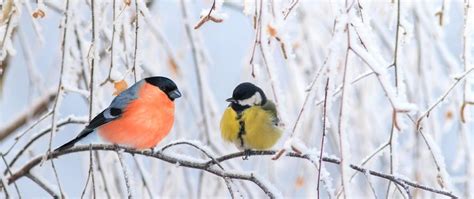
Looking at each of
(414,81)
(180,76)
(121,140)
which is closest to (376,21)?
(414,81)

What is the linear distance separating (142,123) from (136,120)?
1 cm

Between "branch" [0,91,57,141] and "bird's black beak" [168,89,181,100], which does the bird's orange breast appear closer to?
"bird's black beak" [168,89,181,100]

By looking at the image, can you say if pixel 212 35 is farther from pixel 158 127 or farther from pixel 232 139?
pixel 158 127

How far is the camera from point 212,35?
2.65 meters

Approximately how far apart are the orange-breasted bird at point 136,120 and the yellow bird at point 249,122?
8.1 inches

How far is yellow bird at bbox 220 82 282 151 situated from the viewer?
5.18 ft

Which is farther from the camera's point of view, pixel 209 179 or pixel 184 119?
pixel 184 119

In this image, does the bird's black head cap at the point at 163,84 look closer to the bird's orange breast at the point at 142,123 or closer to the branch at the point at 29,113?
the bird's orange breast at the point at 142,123

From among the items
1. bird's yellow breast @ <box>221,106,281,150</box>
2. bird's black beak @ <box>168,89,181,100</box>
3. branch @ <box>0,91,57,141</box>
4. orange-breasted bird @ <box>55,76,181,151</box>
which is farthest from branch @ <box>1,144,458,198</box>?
branch @ <box>0,91,57,141</box>

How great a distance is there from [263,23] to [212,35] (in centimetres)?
189

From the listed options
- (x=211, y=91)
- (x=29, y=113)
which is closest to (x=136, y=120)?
(x=211, y=91)

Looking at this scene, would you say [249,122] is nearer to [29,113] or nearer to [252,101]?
[252,101]

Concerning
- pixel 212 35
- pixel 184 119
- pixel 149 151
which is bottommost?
pixel 149 151

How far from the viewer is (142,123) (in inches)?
54.3
